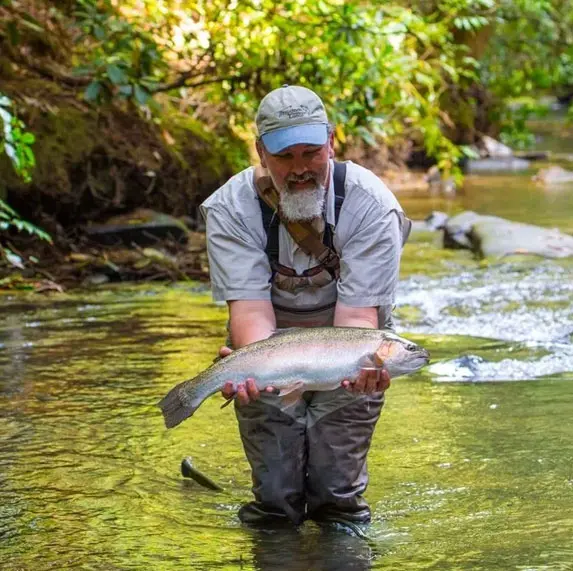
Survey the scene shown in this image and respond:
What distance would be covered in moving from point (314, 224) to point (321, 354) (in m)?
0.53

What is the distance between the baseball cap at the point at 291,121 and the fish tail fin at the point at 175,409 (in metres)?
0.92

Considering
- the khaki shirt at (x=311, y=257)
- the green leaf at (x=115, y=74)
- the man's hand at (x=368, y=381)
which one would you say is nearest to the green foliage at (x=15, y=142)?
the green leaf at (x=115, y=74)

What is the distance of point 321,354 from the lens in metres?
4.34

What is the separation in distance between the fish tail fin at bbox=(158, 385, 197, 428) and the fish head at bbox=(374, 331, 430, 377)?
27.4 inches

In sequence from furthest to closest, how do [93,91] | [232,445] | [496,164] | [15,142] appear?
[496,164] → [93,91] → [15,142] → [232,445]

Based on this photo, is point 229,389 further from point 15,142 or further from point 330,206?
point 15,142

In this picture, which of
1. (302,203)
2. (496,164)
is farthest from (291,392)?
(496,164)

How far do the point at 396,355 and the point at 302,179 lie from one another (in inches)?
27.7

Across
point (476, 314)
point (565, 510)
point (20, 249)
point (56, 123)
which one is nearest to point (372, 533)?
point (565, 510)

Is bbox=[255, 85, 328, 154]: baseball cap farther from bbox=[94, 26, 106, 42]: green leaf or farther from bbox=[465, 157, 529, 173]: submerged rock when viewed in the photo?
bbox=[465, 157, 529, 173]: submerged rock

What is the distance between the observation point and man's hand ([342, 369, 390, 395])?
4.35 m

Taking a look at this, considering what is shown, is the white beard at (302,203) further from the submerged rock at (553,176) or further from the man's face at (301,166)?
the submerged rock at (553,176)

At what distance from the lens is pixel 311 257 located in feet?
→ 15.4

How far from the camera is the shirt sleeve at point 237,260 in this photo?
4.65 metres
